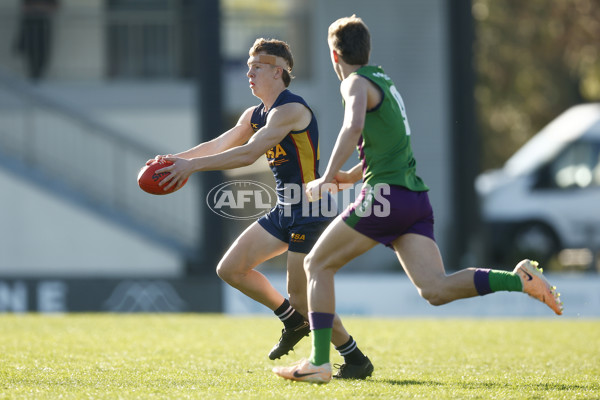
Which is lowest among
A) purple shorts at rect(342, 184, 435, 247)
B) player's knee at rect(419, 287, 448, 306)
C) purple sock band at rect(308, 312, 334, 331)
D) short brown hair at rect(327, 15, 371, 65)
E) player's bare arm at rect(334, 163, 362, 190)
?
purple sock band at rect(308, 312, 334, 331)

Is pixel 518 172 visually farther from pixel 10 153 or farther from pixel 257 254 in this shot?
pixel 257 254

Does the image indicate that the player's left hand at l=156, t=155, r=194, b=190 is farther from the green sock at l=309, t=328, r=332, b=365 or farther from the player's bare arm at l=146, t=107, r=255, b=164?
the green sock at l=309, t=328, r=332, b=365

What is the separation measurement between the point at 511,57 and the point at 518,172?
8.23 m

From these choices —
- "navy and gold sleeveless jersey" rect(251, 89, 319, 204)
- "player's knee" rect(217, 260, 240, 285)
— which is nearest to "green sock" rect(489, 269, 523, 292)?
"navy and gold sleeveless jersey" rect(251, 89, 319, 204)

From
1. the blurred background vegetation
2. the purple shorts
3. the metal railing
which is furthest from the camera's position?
the blurred background vegetation

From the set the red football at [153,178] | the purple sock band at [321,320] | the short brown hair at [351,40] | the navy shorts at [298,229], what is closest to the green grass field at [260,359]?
the purple sock band at [321,320]

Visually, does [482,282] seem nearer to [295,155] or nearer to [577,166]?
[295,155]

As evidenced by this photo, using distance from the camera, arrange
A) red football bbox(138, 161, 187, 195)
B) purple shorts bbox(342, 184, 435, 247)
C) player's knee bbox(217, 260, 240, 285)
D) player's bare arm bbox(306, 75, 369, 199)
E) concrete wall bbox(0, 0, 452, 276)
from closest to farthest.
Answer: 1. player's bare arm bbox(306, 75, 369, 199)
2. purple shorts bbox(342, 184, 435, 247)
3. red football bbox(138, 161, 187, 195)
4. player's knee bbox(217, 260, 240, 285)
5. concrete wall bbox(0, 0, 452, 276)

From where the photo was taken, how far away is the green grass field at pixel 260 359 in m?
5.58

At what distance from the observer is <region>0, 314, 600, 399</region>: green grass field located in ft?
18.3

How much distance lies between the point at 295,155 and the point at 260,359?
6.10 feet

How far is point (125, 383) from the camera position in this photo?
5832 mm

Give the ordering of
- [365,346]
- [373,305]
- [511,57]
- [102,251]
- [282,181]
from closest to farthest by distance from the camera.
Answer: [282,181], [365,346], [373,305], [102,251], [511,57]

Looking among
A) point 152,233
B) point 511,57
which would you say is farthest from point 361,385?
point 511,57
